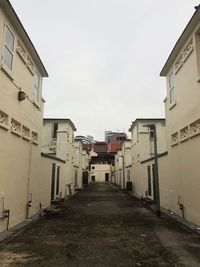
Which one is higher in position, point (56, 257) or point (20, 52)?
point (20, 52)

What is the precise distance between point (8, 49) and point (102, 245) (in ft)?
20.7

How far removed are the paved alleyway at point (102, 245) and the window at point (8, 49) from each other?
5098 mm

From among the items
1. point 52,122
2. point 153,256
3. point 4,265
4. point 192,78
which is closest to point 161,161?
point 192,78

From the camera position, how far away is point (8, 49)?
7.61 meters

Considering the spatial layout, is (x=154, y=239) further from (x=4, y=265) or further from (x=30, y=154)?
(x=30, y=154)

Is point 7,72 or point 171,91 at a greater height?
point 171,91

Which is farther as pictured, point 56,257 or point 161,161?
point 161,161

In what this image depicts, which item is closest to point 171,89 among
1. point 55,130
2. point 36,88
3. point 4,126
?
point 36,88

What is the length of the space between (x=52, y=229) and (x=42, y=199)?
4.42 meters

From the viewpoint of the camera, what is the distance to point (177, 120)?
10.4 m

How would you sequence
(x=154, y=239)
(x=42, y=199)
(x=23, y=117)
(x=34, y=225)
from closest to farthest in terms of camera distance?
(x=154, y=239)
(x=34, y=225)
(x=23, y=117)
(x=42, y=199)

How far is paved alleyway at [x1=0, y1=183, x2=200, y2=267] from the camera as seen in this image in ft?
15.6

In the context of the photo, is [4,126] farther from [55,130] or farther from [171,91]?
[55,130]

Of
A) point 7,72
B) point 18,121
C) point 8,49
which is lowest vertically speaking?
point 18,121
